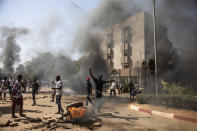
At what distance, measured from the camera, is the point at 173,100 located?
7.41 metres

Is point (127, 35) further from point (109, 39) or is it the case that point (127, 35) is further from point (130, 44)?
point (109, 39)

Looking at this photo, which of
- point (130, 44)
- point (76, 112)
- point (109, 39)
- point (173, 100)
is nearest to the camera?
point (76, 112)

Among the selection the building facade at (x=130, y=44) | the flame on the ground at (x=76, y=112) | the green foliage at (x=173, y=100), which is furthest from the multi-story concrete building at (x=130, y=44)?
the flame on the ground at (x=76, y=112)

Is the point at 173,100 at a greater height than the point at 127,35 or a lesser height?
lesser

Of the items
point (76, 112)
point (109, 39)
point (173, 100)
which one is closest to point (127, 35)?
point (109, 39)

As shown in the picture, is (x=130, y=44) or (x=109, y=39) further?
(x=109, y=39)

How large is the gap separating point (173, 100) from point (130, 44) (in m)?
21.4

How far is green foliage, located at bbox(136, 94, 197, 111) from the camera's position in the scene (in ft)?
22.3

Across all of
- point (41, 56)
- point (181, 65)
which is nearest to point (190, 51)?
point (181, 65)

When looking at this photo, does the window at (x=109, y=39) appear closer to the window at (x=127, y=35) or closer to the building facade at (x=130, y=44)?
the building facade at (x=130, y=44)

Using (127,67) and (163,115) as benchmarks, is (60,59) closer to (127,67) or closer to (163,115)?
(127,67)

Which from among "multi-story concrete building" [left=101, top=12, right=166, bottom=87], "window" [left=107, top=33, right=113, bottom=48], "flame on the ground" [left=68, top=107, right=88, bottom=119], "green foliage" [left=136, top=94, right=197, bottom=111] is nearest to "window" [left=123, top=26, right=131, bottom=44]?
"multi-story concrete building" [left=101, top=12, right=166, bottom=87]

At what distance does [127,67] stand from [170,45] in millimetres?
8046

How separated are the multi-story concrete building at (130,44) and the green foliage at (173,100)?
1455 centimetres
